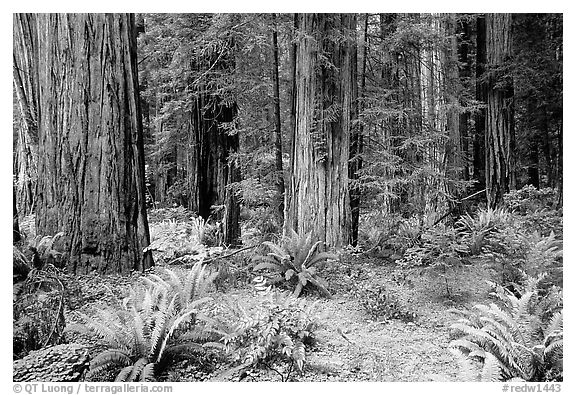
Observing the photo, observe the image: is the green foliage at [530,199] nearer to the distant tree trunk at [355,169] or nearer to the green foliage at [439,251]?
the green foliage at [439,251]

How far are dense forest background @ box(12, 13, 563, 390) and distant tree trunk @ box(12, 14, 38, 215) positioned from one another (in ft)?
0.10

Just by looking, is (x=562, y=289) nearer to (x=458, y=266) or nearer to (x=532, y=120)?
(x=458, y=266)

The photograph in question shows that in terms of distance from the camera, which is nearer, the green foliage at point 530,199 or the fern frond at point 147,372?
the fern frond at point 147,372

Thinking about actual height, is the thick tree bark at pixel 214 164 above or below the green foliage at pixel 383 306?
above

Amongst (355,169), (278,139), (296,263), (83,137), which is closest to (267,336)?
(296,263)

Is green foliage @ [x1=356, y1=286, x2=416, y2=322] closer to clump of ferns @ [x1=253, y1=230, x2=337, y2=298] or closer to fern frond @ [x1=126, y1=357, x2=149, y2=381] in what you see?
clump of ferns @ [x1=253, y1=230, x2=337, y2=298]

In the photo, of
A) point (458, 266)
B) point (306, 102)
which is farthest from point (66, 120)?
point (458, 266)

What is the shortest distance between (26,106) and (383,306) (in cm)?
479

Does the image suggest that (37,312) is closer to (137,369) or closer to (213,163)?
(137,369)

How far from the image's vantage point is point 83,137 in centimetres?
489

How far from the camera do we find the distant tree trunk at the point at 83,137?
488 centimetres

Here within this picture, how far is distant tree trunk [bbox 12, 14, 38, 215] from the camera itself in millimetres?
5000

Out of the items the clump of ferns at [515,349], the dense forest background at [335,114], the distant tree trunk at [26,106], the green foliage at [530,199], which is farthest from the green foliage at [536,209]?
the distant tree trunk at [26,106]

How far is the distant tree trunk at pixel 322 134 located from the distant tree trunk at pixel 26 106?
10.5ft
